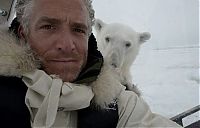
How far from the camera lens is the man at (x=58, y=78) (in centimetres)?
90

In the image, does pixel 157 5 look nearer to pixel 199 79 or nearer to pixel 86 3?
pixel 199 79

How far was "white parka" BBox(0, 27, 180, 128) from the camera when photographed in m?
0.90

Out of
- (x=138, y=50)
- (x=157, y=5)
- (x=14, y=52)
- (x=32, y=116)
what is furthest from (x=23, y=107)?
(x=157, y=5)

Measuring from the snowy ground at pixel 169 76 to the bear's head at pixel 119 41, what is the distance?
23 centimetres

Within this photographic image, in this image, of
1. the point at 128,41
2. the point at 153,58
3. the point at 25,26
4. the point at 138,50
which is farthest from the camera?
the point at 153,58

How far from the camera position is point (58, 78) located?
3.10 ft

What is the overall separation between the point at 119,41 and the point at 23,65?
1.51m

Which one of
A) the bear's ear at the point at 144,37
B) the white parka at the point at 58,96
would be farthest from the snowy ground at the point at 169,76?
the white parka at the point at 58,96

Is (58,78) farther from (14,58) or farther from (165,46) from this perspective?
(165,46)

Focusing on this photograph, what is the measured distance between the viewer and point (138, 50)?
2686 millimetres

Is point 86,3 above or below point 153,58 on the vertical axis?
above

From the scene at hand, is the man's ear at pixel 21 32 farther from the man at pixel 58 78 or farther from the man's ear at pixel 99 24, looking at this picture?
the man's ear at pixel 99 24

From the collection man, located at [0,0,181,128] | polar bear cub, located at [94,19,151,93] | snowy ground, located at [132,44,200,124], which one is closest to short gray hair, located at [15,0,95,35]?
man, located at [0,0,181,128]

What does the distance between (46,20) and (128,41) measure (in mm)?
1520
